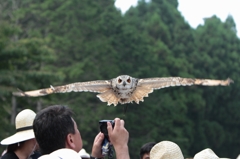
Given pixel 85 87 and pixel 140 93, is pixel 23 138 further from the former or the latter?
pixel 140 93

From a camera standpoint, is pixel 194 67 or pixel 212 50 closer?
pixel 194 67

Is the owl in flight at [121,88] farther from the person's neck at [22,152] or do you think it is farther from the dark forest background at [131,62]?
the dark forest background at [131,62]

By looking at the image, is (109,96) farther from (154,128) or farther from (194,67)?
(194,67)

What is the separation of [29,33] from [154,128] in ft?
35.2

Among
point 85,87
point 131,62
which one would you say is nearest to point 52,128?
point 85,87

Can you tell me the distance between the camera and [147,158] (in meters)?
6.16

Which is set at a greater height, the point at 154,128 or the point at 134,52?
the point at 134,52

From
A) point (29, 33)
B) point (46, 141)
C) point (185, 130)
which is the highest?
point (29, 33)

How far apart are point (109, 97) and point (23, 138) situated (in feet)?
3.09

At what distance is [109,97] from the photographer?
5777mm

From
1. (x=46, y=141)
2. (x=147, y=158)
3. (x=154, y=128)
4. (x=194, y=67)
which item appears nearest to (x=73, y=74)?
(x=154, y=128)

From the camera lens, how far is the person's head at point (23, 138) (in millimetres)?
5160

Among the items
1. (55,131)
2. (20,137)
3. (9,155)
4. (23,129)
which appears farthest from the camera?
(23,129)

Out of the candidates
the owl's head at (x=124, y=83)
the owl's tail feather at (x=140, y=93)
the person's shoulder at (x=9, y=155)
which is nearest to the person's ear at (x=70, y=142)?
the person's shoulder at (x=9, y=155)
